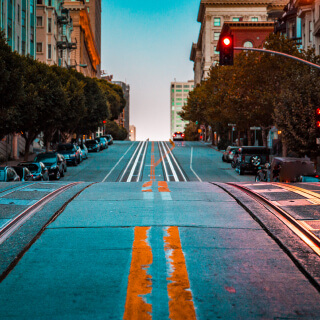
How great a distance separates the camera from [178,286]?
6.61 meters

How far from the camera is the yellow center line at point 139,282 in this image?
572cm

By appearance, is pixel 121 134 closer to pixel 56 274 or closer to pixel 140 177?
pixel 140 177

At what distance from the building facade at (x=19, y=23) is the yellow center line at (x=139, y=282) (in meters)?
45.8

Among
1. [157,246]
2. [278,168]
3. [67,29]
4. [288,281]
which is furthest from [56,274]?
[67,29]

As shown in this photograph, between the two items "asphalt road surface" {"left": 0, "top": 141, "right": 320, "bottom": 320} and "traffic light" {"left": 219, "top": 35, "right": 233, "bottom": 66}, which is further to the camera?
"traffic light" {"left": 219, "top": 35, "right": 233, "bottom": 66}

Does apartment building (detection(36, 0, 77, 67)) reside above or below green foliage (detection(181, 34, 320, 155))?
above

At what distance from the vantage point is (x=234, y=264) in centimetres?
766

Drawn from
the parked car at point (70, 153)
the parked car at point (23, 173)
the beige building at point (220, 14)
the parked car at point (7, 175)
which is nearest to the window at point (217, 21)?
the beige building at point (220, 14)

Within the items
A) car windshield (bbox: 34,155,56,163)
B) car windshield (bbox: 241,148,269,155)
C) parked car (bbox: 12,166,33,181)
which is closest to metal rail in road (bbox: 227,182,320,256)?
parked car (bbox: 12,166,33,181)

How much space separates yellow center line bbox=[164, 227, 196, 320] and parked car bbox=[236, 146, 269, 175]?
3093cm

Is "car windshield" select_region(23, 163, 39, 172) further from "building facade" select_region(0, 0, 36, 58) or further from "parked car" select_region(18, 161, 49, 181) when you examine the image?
"building facade" select_region(0, 0, 36, 58)

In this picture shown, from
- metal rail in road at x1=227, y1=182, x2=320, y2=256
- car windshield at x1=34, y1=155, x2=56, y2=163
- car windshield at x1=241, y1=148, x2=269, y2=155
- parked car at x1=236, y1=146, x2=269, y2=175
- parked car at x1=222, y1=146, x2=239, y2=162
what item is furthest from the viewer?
parked car at x1=222, y1=146, x2=239, y2=162

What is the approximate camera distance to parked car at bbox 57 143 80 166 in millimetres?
47344

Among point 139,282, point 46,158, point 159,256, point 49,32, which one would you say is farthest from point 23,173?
point 49,32
